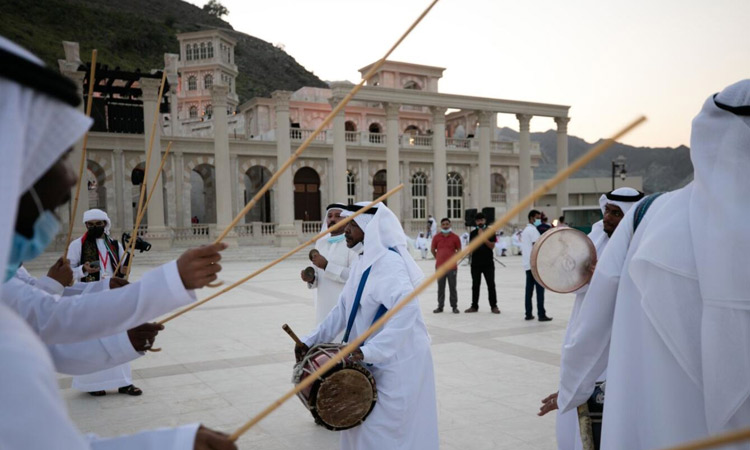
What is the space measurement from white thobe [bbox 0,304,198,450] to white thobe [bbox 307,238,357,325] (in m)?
4.36

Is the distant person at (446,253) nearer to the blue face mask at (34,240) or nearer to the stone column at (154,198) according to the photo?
the blue face mask at (34,240)

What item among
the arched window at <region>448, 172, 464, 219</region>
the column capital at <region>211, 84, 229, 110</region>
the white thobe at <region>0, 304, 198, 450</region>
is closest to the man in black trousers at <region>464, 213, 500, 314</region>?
the white thobe at <region>0, 304, 198, 450</region>

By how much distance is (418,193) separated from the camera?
39125 mm

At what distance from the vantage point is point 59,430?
3.22 feet

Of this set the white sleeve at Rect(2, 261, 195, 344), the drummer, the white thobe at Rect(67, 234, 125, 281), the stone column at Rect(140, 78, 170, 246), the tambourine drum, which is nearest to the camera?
the white sleeve at Rect(2, 261, 195, 344)

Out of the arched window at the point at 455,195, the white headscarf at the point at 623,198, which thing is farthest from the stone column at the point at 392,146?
the white headscarf at the point at 623,198

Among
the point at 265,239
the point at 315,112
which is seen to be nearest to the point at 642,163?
the point at 315,112

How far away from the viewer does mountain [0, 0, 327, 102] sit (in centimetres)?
6048

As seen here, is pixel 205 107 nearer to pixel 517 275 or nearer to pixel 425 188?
pixel 425 188

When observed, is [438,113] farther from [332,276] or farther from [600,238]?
[600,238]

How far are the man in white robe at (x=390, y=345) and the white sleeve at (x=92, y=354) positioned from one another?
4.12ft

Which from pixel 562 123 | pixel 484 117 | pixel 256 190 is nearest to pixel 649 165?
pixel 562 123

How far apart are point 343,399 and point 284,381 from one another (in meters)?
2.99

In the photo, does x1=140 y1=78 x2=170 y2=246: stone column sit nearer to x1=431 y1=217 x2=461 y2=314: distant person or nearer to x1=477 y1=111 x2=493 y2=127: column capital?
x1=431 y1=217 x2=461 y2=314: distant person
